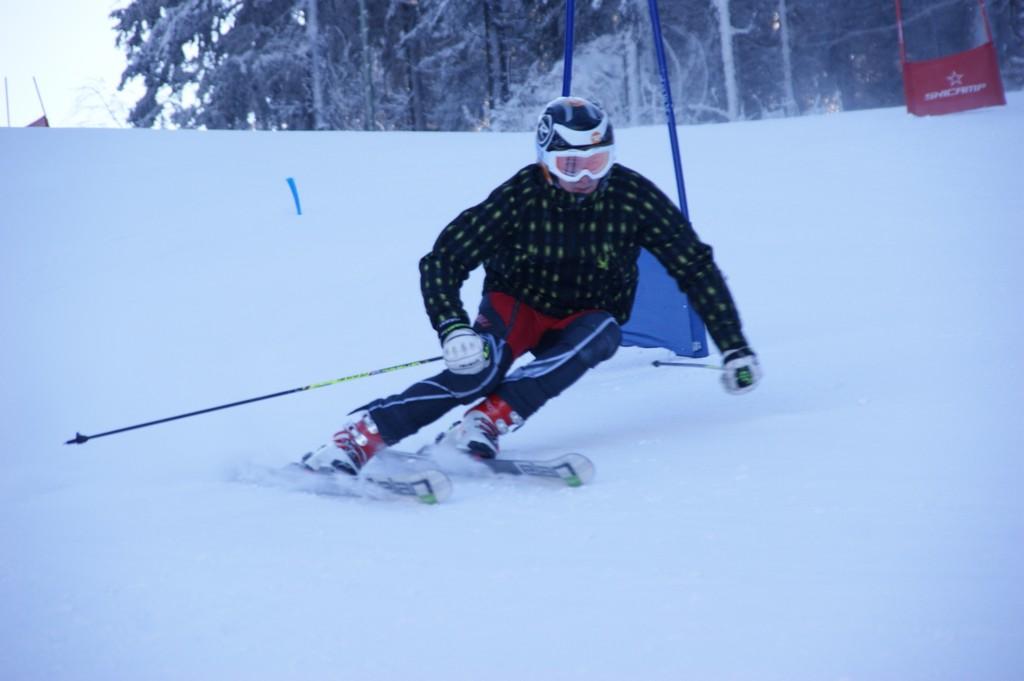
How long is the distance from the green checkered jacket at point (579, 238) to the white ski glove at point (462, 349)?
0.15 meters

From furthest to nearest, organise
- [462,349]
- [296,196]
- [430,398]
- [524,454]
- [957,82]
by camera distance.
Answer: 1. [957,82]
2. [296,196]
3. [524,454]
4. [430,398]
5. [462,349]

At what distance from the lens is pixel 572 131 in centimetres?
283

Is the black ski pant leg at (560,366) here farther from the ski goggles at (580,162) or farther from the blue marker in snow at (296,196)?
the blue marker in snow at (296,196)

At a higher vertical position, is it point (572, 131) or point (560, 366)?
point (572, 131)

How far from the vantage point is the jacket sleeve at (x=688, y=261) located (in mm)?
2953

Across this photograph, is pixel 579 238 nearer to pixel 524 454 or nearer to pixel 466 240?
pixel 466 240

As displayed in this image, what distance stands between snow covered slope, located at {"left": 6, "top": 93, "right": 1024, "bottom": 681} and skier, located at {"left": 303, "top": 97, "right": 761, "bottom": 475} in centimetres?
26

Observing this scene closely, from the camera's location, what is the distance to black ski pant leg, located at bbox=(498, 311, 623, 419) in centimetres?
293

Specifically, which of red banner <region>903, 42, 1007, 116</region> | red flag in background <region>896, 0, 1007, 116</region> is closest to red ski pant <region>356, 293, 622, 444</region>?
red flag in background <region>896, 0, 1007, 116</region>

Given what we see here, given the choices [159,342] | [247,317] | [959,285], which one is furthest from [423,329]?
[959,285]

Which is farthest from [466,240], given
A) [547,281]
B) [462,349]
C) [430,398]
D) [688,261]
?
[688,261]

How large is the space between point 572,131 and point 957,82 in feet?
30.6

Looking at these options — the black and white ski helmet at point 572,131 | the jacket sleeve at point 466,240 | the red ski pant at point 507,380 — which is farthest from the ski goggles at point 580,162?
the red ski pant at point 507,380

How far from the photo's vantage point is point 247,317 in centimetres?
583
